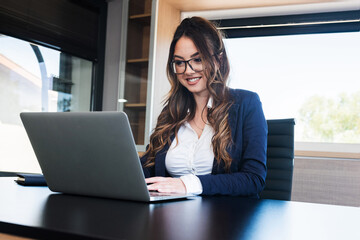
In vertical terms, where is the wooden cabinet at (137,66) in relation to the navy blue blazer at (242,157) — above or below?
above

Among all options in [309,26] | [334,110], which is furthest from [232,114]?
[309,26]

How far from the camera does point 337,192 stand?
2.19 metres

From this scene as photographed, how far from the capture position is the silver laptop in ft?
2.82

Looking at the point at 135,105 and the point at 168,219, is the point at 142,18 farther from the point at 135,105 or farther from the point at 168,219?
the point at 168,219

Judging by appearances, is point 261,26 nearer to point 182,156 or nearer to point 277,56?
point 277,56

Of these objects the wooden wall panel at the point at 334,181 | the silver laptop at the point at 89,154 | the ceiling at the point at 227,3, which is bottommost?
the wooden wall panel at the point at 334,181

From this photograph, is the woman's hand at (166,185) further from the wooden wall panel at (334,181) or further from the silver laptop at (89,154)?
the wooden wall panel at (334,181)

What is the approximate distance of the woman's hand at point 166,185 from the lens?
105cm

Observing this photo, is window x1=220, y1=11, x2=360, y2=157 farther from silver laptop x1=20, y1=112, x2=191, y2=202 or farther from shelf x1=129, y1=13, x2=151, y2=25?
silver laptop x1=20, y1=112, x2=191, y2=202

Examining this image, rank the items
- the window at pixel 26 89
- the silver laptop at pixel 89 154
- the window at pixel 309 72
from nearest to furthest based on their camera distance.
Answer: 1. the silver laptop at pixel 89 154
2. the window at pixel 26 89
3. the window at pixel 309 72

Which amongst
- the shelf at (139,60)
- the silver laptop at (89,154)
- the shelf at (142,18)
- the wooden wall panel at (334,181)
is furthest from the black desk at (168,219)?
the shelf at (142,18)

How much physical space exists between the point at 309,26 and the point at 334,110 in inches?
30.5

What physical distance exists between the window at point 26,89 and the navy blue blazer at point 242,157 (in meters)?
1.70

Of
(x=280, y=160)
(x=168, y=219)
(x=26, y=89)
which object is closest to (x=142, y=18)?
(x=26, y=89)
